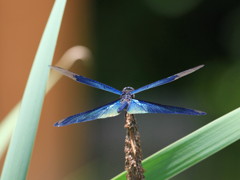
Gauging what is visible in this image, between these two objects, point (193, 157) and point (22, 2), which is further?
point (22, 2)

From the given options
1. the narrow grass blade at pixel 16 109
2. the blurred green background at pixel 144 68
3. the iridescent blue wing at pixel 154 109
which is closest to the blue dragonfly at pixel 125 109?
the iridescent blue wing at pixel 154 109

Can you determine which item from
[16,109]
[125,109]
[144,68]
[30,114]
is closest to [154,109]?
[125,109]

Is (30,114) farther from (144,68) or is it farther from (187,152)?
(144,68)

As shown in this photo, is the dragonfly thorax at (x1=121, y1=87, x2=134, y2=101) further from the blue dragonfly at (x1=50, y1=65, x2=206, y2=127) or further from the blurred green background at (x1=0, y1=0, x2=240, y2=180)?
the blurred green background at (x1=0, y1=0, x2=240, y2=180)

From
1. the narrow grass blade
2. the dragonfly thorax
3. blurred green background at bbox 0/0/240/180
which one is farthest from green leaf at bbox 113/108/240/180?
blurred green background at bbox 0/0/240/180

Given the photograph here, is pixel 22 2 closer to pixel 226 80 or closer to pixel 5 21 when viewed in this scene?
pixel 5 21

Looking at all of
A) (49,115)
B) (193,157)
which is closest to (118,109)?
(193,157)
